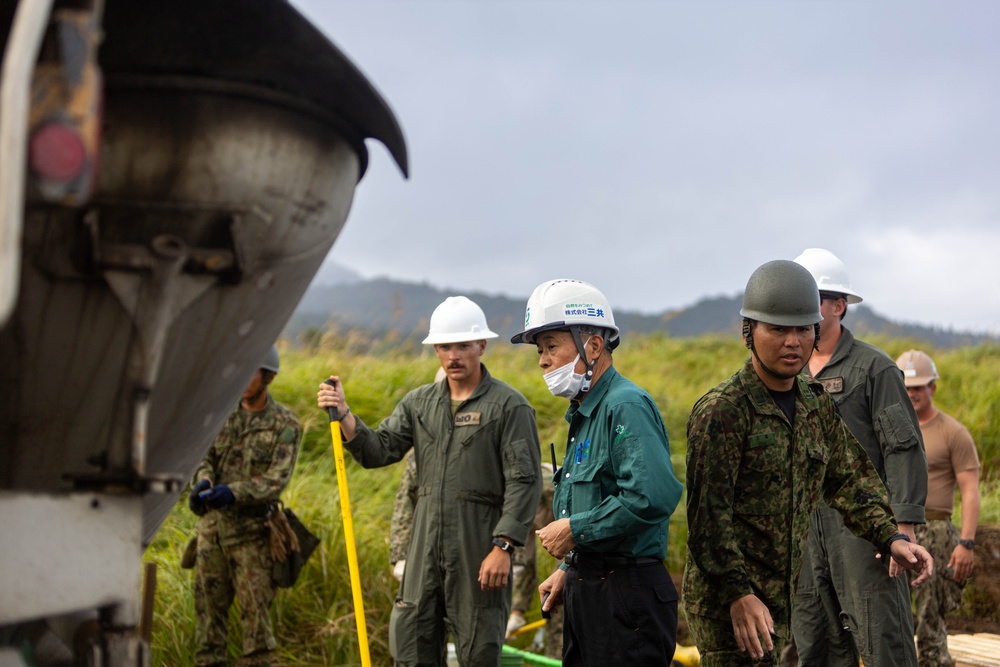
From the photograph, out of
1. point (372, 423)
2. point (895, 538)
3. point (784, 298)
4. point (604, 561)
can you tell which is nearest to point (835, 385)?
point (895, 538)

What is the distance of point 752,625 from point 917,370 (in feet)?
13.6

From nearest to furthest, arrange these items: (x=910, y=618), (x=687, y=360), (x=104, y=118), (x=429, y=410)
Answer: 1. (x=104, y=118)
2. (x=910, y=618)
3. (x=429, y=410)
4. (x=687, y=360)

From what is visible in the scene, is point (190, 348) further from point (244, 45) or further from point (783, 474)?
point (783, 474)

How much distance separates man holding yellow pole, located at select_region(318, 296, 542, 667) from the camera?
5156 mm

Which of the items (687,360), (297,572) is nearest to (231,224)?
(297,572)

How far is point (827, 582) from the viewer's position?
197 inches

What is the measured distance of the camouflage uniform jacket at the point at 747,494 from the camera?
349 cm

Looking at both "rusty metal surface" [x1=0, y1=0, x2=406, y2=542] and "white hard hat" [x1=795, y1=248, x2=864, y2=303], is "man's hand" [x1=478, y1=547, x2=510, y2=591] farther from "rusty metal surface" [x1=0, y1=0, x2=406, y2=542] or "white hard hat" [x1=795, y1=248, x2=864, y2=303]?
"rusty metal surface" [x1=0, y1=0, x2=406, y2=542]

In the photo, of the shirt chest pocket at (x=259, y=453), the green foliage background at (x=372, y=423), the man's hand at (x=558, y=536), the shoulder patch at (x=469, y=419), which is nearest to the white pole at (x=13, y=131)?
the man's hand at (x=558, y=536)

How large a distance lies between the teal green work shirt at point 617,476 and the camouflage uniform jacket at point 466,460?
1.36 metres

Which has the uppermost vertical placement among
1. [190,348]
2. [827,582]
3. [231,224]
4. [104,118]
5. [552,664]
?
[104,118]

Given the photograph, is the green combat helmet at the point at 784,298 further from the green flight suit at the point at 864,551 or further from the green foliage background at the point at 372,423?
the green foliage background at the point at 372,423

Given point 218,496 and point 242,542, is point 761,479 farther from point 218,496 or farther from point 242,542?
point 242,542

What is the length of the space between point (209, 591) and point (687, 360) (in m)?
11.3
